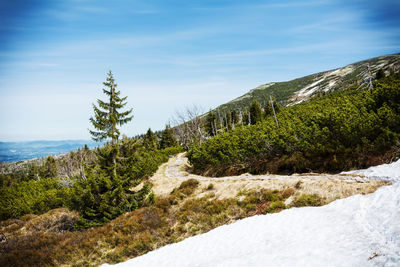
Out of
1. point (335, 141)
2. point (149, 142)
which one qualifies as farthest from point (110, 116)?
point (149, 142)

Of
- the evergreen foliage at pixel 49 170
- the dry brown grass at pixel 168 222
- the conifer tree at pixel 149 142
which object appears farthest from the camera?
the evergreen foliage at pixel 49 170

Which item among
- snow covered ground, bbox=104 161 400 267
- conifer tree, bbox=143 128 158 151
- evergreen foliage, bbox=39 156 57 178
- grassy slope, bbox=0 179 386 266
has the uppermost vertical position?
conifer tree, bbox=143 128 158 151

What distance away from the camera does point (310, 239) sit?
20.1 ft

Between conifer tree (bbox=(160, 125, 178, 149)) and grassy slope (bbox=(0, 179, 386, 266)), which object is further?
conifer tree (bbox=(160, 125, 178, 149))

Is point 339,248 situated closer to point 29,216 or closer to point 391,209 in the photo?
point 391,209

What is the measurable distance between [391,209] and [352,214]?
1098 mm

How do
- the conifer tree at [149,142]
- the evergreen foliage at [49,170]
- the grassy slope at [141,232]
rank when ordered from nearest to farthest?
1. the grassy slope at [141,232]
2. the conifer tree at [149,142]
3. the evergreen foliage at [49,170]

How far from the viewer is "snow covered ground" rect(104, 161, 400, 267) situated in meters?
4.92

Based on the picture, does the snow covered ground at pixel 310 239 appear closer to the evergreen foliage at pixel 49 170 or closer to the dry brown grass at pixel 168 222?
the dry brown grass at pixel 168 222

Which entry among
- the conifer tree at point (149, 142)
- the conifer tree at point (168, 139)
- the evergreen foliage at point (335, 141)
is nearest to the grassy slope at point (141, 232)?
the evergreen foliage at point (335, 141)

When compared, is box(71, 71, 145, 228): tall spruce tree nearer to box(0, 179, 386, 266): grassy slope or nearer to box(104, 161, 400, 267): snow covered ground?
box(0, 179, 386, 266): grassy slope

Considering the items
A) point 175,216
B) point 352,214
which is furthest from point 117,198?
point 352,214

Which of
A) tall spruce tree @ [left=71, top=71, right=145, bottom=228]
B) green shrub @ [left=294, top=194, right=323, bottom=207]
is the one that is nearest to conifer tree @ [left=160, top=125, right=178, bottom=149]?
tall spruce tree @ [left=71, top=71, right=145, bottom=228]

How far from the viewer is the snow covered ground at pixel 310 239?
16.1 feet
